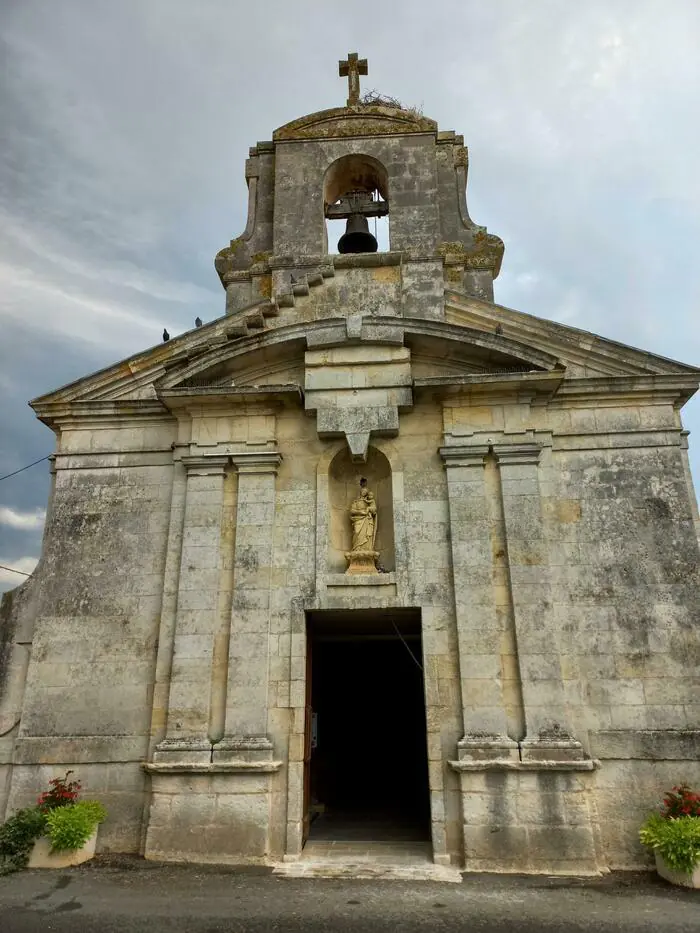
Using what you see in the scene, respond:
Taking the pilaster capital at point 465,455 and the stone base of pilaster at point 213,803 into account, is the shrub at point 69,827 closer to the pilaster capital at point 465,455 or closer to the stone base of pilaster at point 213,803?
the stone base of pilaster at point 213,803

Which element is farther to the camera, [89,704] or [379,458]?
[379,458]

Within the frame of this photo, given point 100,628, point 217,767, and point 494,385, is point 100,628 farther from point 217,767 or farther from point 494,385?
point 494,385

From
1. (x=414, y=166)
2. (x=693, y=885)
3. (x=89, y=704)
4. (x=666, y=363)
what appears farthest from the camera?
(x=414, y=166)

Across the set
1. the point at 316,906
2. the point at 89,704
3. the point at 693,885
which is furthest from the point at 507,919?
the point at 89,704

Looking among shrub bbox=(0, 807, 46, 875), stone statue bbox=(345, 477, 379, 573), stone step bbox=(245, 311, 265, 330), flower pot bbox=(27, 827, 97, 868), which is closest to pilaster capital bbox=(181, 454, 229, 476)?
stone statue bbox=(345, 477, 379, 573)

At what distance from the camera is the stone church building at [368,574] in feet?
24.3

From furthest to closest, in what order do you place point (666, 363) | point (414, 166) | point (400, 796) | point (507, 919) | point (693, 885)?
1. point (400, 796)
2. point (414, 166)
3. point (666, 363)
4. point (693, 885)
5. point (507, 919)

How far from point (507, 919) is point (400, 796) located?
7434mm

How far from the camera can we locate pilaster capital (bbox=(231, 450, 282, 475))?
28.8ft

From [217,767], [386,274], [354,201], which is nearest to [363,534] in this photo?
[217,767]

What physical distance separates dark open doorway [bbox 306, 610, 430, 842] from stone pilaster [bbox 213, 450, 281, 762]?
120 centimetres

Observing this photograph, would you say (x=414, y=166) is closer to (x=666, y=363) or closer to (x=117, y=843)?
(x=666, y=363)

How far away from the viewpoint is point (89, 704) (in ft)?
26.8

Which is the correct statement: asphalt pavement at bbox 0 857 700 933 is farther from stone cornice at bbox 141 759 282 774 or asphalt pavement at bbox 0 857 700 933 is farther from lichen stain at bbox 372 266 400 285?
lichen stain at bbox 372 266 400 285
